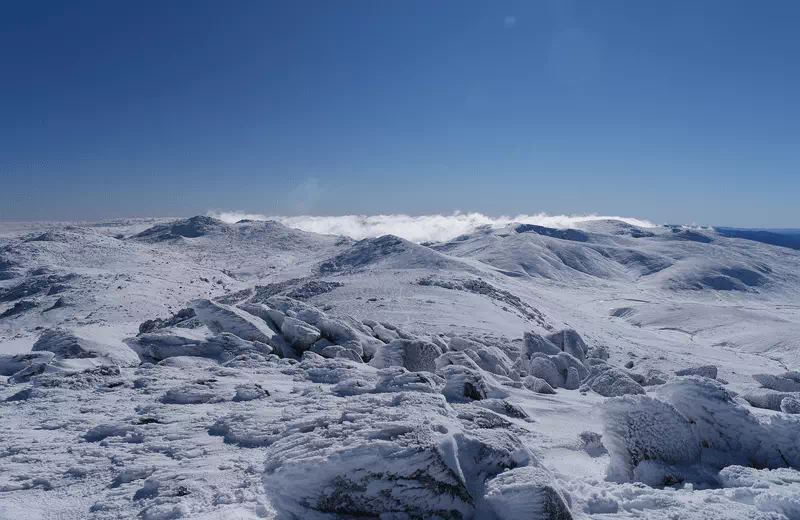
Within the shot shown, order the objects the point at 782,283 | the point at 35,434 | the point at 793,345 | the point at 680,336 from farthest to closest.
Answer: the point at 782,283, the point at 680,336, the point at 793,345, the point at 35,434

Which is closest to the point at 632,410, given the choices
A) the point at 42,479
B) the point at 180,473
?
the point at 180,473

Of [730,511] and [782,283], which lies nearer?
[730,511]

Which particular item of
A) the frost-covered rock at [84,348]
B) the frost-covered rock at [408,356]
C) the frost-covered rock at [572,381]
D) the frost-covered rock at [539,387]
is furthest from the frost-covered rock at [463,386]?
the frost-covered rock at [84,348]

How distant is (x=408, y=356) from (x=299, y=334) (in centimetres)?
424

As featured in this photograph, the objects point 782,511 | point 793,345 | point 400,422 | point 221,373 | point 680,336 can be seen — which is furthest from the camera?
point 680,336

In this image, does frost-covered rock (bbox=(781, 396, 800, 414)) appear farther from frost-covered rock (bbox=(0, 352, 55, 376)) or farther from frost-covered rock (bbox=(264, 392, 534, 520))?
frost-covered rock (bbox=(0, 352, 55, 376))

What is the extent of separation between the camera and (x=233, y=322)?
1555 centimetres

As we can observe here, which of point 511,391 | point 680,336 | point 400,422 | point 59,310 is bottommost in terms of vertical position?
point 680,336

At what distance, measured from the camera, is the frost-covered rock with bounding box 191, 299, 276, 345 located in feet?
49.9

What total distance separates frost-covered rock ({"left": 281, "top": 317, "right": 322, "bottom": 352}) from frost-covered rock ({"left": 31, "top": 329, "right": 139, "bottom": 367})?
4828 millimetres

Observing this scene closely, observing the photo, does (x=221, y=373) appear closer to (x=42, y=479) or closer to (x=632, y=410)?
(x=42, y=479)

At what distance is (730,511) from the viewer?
204 inches

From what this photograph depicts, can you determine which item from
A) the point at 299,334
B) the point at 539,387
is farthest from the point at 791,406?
the point at 299,334

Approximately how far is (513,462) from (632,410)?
2.95 m
